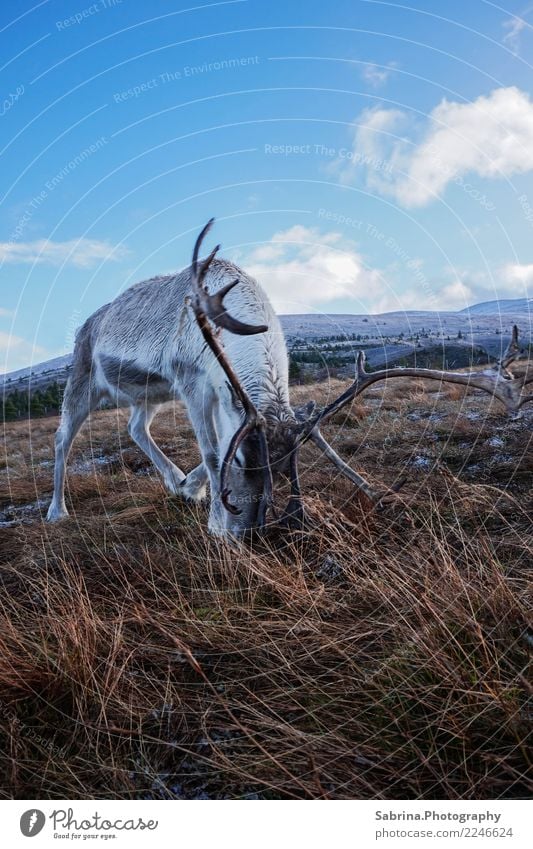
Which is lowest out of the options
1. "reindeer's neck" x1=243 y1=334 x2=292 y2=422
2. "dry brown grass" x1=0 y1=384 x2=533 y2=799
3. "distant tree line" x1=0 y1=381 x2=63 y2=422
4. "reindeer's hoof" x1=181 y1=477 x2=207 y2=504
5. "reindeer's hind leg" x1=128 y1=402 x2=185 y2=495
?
"dry brown grass" x1=0 y1=384 x2=533 y2=799

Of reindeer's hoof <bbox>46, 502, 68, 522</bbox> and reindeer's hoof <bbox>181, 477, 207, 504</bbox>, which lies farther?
reindeer's hoof <bbox>46, 502, 68, 522</bbox>

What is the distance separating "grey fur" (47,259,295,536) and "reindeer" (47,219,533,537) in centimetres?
1

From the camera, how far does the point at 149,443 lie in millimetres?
7977

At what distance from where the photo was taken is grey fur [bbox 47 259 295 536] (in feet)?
14.3

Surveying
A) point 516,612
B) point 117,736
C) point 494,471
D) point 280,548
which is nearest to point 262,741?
point 117,736

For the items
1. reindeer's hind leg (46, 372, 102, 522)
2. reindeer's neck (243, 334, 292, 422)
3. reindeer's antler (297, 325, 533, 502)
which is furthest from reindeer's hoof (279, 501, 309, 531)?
reindeer's hind leg (46, 372, 102, 522)

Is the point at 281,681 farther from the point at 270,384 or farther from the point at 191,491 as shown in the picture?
the point at 191,491

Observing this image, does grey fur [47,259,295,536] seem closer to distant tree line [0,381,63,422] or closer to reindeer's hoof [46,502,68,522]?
reindeer's hoof [46,502,68,522]

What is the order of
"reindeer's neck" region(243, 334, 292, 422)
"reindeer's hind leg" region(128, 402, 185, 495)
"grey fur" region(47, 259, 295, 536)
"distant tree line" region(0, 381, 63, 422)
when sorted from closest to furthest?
"reindeer's neck" region(243, 334, 292, 422), "grey fur" region(47, 259, 295, 536), "reindeer's hind leg" region(128, 402, 185, 495), "distant tree line" region(0, 381, 63, 422)

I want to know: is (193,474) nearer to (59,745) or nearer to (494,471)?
(494,471)

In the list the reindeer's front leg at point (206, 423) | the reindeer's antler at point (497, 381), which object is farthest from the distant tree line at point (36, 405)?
the reindeer's antler at point (497, 381)

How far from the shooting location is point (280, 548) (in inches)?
149

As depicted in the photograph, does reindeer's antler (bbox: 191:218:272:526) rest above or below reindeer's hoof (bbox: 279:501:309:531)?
above

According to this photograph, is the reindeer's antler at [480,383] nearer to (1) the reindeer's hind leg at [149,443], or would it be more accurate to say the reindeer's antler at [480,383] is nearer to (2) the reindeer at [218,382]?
(2) the reindeer at [218,382]
